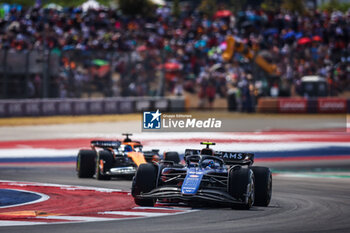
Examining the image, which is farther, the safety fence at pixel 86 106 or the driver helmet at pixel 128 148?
the safety fence at pixel 86 106

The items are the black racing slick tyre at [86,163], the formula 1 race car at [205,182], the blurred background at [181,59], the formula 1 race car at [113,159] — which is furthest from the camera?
the blurred background at [181,59]

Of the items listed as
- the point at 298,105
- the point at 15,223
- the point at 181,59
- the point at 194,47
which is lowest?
the point at 15,223

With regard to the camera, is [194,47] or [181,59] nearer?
[181,59]

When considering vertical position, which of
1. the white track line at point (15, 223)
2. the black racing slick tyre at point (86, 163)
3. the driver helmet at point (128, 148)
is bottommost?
the white track line at point (15, 223)

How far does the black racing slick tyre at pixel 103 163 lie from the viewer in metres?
15.0

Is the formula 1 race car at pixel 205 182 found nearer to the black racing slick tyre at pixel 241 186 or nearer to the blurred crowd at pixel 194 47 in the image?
the black racing slick tyre at pixel 241 186

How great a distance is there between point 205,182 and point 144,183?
0.92 m

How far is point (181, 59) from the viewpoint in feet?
122

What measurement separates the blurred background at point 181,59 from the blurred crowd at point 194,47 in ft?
0.18

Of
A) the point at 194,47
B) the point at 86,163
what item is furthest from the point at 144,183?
the point at 194,47

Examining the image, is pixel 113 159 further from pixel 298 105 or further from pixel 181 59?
pixel 298 105

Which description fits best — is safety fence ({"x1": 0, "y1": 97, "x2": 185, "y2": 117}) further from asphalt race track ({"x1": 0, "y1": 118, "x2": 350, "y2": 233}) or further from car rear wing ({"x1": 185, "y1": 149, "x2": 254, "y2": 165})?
car rear wing ({"x1": 185, "y1": 149, "x2": 254, "y2": 165})

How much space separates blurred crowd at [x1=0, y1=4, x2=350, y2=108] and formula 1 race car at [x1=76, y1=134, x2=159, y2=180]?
17.9 meters

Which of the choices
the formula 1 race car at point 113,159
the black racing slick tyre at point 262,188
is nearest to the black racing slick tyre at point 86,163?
the formula 1 race car at point 113,159
